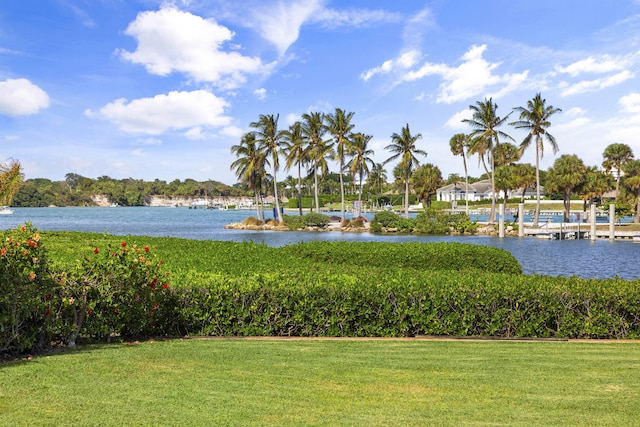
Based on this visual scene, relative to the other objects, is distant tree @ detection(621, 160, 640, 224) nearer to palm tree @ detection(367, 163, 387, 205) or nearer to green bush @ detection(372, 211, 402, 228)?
green bush @ detection(372, 211, 402, 228)

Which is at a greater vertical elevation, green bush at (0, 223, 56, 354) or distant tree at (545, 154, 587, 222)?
distant tree at (545, 154, 587, 222)

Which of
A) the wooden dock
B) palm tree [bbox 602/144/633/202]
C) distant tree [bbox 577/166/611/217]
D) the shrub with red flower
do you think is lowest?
the wooden dock

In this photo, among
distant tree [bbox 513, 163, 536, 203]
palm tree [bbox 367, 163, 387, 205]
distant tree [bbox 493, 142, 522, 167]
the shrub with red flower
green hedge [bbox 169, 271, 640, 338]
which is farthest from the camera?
palm tree [bbox 367, 163, 387, 205]

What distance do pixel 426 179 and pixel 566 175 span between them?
1438 inches

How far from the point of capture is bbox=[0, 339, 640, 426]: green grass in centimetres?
451

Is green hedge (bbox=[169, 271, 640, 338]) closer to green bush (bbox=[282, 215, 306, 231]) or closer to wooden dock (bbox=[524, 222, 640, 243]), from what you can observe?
wooden dock (bbox=[524, 222, 640, 243])

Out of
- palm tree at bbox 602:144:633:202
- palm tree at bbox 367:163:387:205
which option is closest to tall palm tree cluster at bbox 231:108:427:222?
palm tree at bbox 602:144:633:202

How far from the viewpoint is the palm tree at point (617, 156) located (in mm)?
70500

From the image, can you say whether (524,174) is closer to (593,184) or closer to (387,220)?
(593,184)

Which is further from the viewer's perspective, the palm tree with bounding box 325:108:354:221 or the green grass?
the palm tree with bounding box 325:108:354:221

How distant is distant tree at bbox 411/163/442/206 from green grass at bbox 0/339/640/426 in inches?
3827

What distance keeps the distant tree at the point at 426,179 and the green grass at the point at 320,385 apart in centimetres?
9721

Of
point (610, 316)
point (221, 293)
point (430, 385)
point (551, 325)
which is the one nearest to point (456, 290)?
point (551, 325)

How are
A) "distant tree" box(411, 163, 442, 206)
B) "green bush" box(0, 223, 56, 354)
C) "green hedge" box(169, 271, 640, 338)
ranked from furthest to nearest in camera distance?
"distant tree" box(411, 163, 442, 206)
"green hedge" box(169, 271, 640, 338)
"green bush" box(0, 223, 56, 354)
